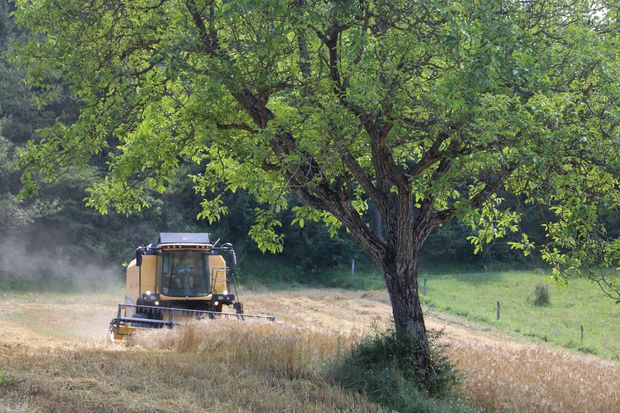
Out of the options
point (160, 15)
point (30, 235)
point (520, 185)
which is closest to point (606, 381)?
point (520, 185)

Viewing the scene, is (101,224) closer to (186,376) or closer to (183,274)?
(183,274)

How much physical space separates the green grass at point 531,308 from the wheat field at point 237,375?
10349 millimetres

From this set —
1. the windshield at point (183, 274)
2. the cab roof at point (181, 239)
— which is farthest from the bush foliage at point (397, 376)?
the cab roof at point (181, 239)

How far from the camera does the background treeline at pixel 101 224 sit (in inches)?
1395

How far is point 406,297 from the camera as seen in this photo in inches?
452

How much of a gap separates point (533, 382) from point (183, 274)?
9.98 metres

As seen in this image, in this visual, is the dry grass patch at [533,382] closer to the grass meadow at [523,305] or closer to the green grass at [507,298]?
the grass meadow at [523,305]

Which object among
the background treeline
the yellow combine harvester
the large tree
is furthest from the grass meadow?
the large tree

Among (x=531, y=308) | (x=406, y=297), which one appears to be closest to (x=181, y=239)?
(x=406, y=297)

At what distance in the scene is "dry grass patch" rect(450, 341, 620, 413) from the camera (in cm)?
1072

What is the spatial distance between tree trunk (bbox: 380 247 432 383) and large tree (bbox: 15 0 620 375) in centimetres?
2

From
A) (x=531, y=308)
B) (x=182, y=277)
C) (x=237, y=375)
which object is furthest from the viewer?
(x=531, y=308)

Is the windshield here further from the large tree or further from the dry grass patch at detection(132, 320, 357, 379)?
the large tree

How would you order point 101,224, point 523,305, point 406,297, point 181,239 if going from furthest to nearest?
point 101,224 → point 523,305 → point 181,239 → point 406,297
